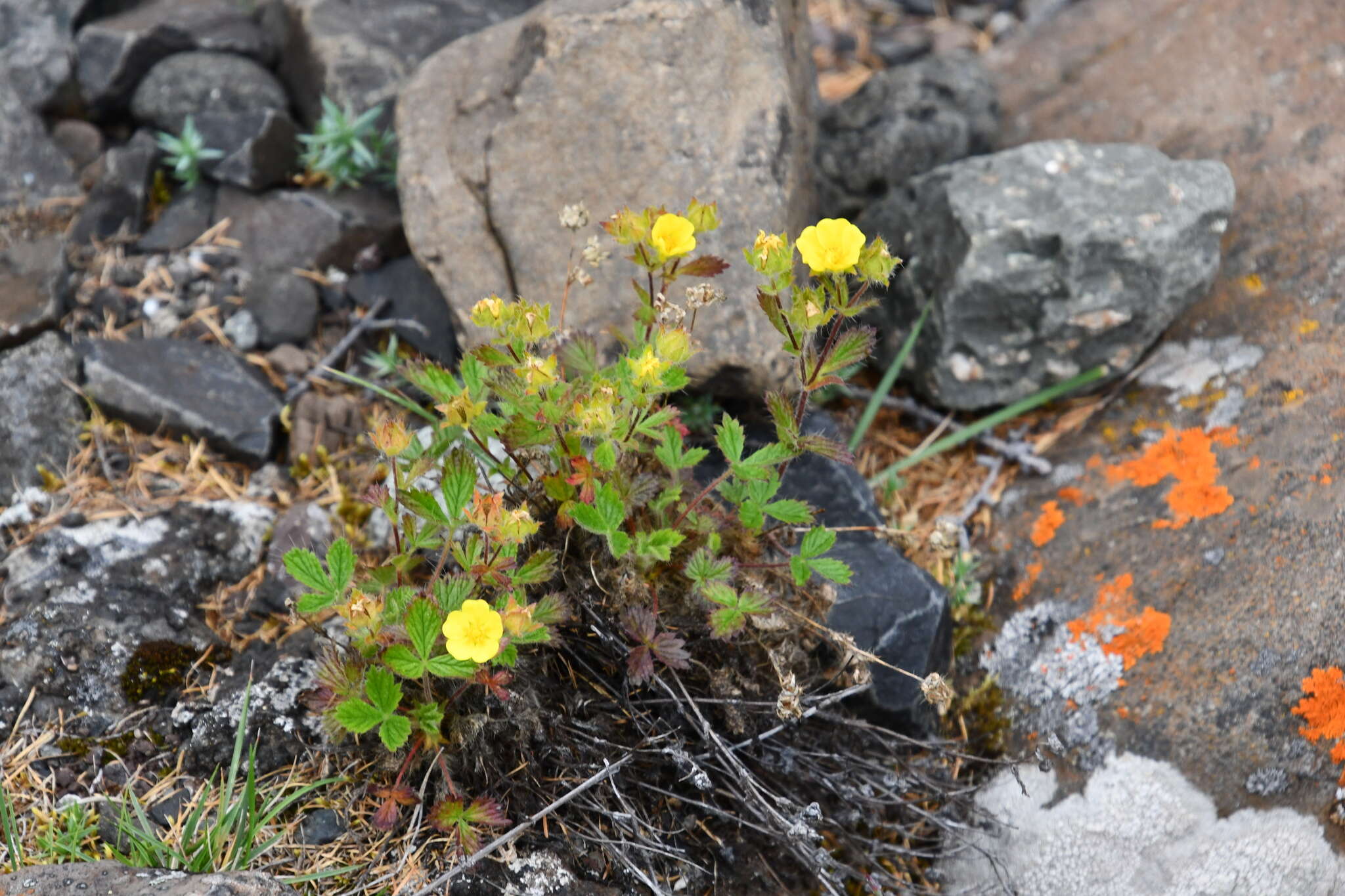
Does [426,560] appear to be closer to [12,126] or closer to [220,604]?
[220,604]

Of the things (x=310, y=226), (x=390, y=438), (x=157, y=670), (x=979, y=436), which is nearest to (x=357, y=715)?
(x=390, y=438)

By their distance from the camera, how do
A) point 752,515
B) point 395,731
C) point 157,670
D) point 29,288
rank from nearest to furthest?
point 395,731, point 752,515, point 157,670, point 29,288

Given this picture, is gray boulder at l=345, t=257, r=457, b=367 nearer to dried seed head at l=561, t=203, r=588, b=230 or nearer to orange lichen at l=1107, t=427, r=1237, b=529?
dried seed head at l=561, t=203, r=588, b=230

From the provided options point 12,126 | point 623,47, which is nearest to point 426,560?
point 623,47

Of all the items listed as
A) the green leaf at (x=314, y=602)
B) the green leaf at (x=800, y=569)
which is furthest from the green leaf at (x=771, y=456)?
the green leaf at (x=314, y=602)

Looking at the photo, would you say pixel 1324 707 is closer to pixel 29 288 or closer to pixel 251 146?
pixel 251 146

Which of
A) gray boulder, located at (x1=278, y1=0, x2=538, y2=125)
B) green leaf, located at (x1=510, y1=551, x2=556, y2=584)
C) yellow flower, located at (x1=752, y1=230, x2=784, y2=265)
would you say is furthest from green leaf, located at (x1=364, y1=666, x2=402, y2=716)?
gray boulder, located at (x1=278, y1=0, x2=538, y2=125)

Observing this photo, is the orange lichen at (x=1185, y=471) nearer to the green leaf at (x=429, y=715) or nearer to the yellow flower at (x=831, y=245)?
the yellow flower at (x=831, y=245)
